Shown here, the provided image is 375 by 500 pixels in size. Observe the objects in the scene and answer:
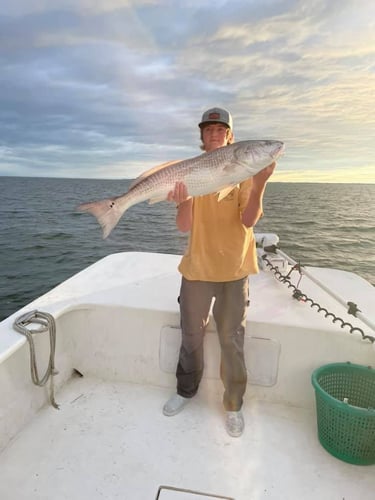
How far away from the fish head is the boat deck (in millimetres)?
2303

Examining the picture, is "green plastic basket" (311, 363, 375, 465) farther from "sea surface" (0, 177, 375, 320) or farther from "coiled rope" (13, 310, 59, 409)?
"sea surface" (0, 177, 375, 320)

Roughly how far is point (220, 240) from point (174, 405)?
167 centimetres

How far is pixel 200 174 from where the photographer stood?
2.80 metres

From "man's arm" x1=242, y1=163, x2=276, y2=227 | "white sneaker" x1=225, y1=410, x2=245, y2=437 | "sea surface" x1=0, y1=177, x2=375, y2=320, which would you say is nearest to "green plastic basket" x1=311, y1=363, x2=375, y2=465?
"white sneaker" x1=225, y1=410, x2=245, y2=437

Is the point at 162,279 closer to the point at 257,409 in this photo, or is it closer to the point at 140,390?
the point at 140,390

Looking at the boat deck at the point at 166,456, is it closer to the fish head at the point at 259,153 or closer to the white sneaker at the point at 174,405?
the white sneaker at the point at 174,405

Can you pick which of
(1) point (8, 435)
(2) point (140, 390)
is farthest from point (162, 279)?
(1) point (8, 435)

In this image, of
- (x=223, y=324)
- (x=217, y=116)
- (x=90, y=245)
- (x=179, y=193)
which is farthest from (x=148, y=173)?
(x=90, y=245)

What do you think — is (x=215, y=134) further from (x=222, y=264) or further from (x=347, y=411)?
(x=347, y=411)

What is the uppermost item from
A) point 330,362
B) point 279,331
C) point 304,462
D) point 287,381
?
point 279,331

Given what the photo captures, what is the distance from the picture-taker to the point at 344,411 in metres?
2.85

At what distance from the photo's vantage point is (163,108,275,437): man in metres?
3.03

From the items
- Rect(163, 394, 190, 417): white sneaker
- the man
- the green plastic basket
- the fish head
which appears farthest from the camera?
Rect(163, 394, 190, 417): white sneaker

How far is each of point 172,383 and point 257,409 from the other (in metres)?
0.91
